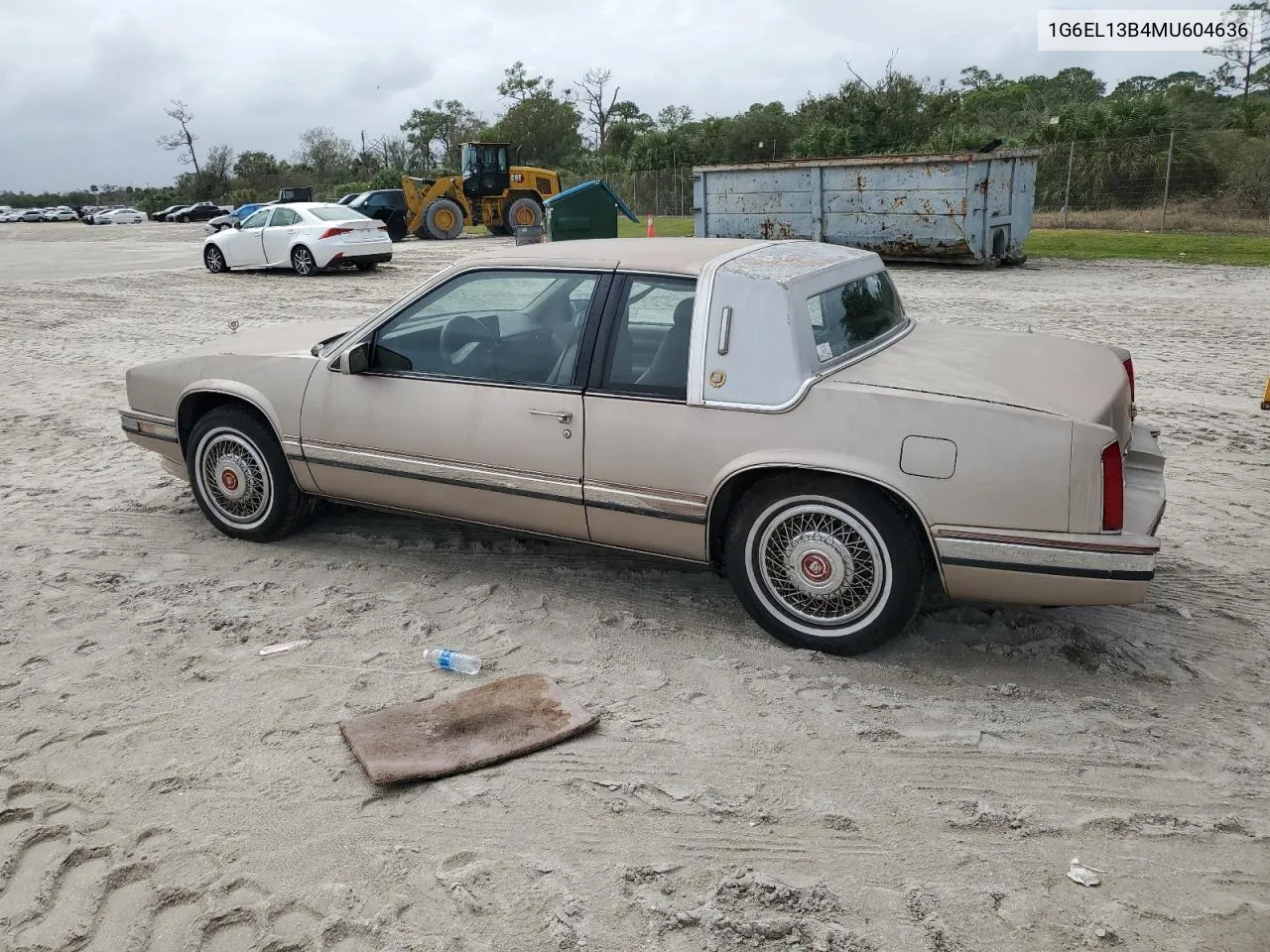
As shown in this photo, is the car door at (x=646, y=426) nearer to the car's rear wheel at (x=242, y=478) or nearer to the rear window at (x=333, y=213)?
the car's rear wheel at (x=242, y=478)

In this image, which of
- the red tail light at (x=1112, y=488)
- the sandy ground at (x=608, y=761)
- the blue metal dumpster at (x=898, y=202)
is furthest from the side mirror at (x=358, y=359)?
the blue metal dumpster at (x=898, y=202)

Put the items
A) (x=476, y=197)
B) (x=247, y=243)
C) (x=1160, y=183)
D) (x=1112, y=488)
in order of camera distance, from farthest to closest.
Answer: (x=476, y=197), (x=1160, y=183), (x=247, y=243), (x=1112, y=488)

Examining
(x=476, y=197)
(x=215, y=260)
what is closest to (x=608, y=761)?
(x=215, y=260)

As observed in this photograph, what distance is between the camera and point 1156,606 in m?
4.50

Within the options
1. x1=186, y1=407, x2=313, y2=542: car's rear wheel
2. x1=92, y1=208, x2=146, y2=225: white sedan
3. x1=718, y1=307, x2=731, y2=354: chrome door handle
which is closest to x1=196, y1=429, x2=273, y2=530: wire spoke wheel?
x1=186, y1=407, x2=313, y2=542: car's rear wheel

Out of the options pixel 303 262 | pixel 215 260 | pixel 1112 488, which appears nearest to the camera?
pixel 1112 488

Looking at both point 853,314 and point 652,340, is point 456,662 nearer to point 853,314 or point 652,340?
point 652,340

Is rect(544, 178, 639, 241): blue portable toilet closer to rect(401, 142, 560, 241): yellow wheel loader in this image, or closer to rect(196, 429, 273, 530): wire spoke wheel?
rect(401, 142, 560, 241): yellow wheel loader

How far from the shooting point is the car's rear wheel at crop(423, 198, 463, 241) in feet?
94.1

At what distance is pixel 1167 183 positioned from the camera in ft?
70.9

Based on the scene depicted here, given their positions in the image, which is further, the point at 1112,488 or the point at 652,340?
the point at 652,340

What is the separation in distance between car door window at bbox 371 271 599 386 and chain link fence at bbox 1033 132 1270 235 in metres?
20.7

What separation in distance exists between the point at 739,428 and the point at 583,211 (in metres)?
16.3

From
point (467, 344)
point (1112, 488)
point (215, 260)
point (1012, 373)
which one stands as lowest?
point (1112, 488)
